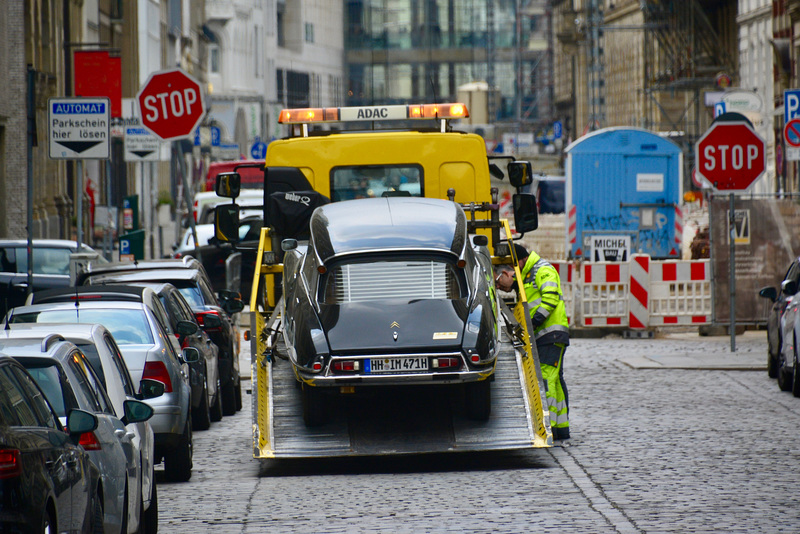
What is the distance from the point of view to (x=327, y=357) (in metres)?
11.2

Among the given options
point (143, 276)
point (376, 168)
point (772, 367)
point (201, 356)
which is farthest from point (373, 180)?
point (772, 367)

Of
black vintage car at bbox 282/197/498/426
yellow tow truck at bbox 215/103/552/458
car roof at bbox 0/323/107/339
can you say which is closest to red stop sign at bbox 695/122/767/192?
yellow tow truck at bbox 215/103/552/458

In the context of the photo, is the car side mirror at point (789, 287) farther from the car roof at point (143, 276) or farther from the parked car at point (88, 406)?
the parked car at point (88, 406)

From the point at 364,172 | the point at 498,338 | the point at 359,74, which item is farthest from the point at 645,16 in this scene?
the point at 359,74

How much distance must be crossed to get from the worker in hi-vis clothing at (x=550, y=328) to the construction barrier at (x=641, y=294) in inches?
418

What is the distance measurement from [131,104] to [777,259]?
62.2ft

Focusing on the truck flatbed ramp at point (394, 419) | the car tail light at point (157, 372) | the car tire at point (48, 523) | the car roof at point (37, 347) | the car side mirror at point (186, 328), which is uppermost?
the car roof at point (37, 347)

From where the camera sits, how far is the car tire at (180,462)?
11188mm

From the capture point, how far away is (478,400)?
11672 mm

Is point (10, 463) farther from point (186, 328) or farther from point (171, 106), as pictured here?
point (171, 106)

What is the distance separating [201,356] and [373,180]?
10.8 feet

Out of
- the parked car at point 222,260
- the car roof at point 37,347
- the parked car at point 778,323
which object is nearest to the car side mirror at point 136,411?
the car roof at point 37,347

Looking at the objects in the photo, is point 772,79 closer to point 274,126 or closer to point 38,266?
point 38,266

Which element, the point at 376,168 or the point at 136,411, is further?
the point at 376,168
